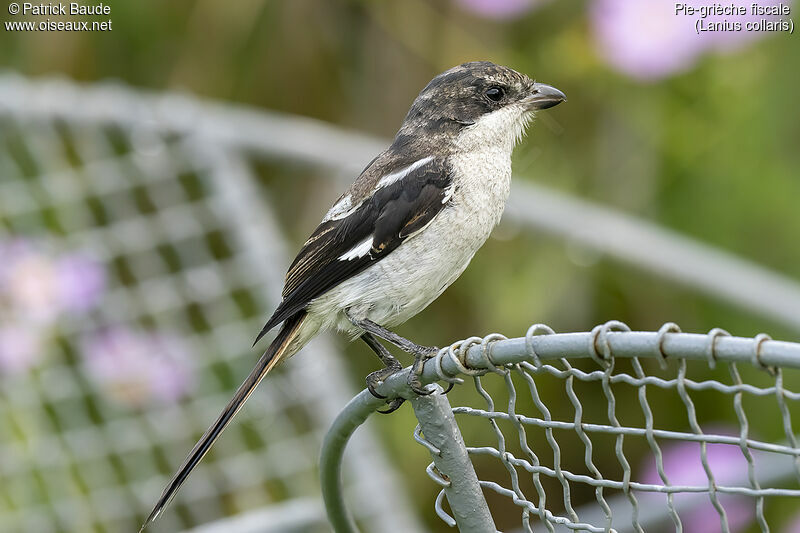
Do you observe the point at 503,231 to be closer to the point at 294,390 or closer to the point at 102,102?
the point at 294,390

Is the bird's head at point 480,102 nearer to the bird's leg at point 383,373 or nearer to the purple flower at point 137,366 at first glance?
the bird's leg at point 383,373

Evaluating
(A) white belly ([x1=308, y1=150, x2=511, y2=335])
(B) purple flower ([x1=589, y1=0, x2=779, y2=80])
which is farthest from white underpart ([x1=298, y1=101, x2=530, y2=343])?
(B) purple flower ([x1=589, y1=0, x2=779, y2=80])

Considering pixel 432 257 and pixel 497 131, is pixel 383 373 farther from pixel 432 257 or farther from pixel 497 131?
pixel 497 131

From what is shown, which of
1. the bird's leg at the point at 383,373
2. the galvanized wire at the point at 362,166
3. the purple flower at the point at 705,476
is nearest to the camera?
the bird's leg at the point at 383,373

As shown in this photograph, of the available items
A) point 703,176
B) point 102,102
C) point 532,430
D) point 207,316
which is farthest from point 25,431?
point 703,176

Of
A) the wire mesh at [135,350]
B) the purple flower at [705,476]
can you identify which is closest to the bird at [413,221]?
the wire mesh at [135,350]
